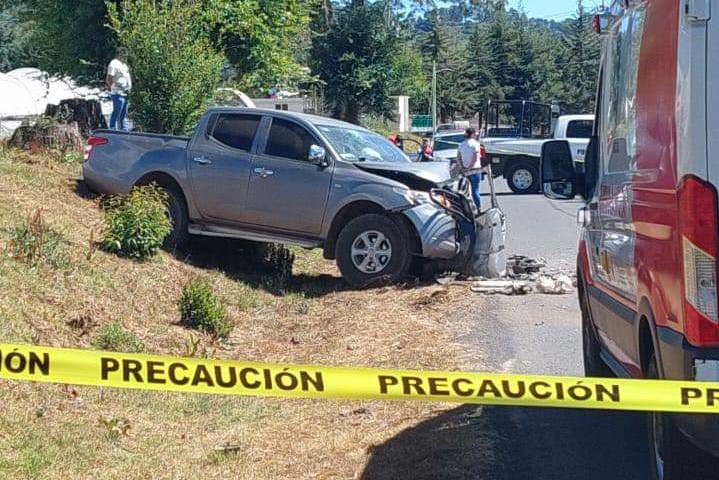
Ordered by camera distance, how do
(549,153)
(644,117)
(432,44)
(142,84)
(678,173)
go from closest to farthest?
1. (678,173)
2. (644,117)
3. (549,153)
4. (142,84)
5. (432,44)

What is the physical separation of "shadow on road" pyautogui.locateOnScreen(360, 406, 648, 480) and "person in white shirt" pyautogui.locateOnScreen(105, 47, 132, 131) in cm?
972

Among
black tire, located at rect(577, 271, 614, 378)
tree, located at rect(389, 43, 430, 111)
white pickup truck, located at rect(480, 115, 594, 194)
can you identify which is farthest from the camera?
tree, located at rect(389, 43, 430, 111)

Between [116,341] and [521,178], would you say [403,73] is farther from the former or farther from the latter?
[116,341]

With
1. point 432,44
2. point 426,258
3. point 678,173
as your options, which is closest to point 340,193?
point 426,258

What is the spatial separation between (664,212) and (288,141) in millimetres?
8615

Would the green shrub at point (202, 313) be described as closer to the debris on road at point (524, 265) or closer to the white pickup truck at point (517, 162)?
the debris on road at point (524, 265)

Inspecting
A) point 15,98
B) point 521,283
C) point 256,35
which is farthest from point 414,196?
point 15,98

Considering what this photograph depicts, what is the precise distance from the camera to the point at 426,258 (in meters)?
12.5

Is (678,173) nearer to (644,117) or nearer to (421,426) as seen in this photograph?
(644,117)

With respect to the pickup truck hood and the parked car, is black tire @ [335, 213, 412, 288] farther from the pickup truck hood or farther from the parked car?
the parked car

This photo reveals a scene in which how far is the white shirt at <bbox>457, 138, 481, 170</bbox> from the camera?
20.0 metres

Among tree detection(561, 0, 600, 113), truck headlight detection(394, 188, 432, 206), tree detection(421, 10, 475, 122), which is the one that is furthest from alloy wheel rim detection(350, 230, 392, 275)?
tree detection(421, 10, 475, 122)

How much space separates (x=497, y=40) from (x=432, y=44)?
11.2m

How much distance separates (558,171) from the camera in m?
7.55
